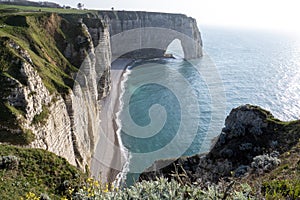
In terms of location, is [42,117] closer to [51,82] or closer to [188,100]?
[51,82]

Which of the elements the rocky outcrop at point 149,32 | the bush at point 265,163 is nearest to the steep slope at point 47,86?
the bush at point 265,163

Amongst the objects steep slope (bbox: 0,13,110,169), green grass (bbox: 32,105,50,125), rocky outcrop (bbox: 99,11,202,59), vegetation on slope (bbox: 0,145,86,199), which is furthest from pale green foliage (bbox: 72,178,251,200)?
rocky outcrop (bbox: 99,11,202,59)

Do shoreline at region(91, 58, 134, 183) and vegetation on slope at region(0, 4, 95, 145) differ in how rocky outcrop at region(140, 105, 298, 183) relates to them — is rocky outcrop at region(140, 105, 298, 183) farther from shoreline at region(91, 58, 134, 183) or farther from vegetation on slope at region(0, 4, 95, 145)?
vegetation on slope at region(0, 4, 95, 145)

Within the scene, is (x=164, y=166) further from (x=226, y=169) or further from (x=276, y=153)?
(x=276, y=153)

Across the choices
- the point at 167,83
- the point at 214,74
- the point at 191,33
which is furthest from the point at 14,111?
the point at 191,33

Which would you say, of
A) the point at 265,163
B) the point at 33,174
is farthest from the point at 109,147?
the point at 265,163
